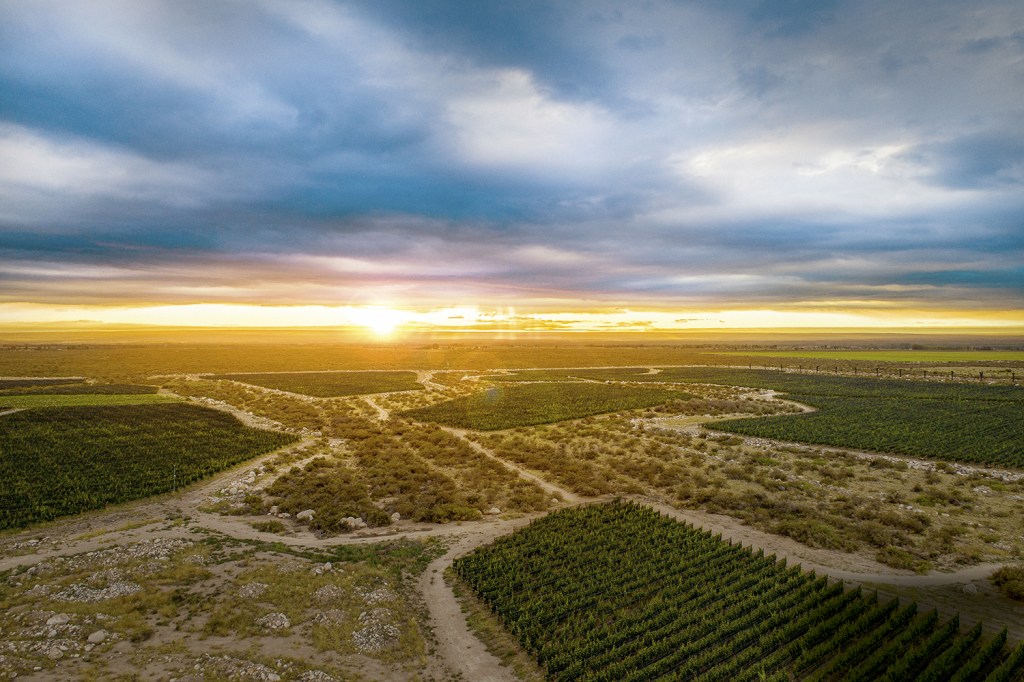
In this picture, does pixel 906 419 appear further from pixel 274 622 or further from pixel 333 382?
pixel 333 382

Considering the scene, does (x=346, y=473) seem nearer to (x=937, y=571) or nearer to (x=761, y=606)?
(x=761, y=606)

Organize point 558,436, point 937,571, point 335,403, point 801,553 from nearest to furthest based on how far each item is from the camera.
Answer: point 937,571 < point 801,553 < point 558,436 < point 335,403

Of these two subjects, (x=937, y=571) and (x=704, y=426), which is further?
(x=704, y=426)

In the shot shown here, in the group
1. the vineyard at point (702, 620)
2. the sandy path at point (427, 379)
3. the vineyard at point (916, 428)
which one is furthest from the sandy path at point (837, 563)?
the sandy path at point (427, 379)

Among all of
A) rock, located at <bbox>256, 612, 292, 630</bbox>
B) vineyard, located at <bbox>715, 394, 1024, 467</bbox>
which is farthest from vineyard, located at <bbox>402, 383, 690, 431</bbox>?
rock, located at <bbox>256, 612, 292, 630</bbox>

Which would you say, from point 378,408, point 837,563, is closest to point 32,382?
point 378,408

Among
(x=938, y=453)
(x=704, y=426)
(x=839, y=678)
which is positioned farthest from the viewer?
(x=704, y=426)

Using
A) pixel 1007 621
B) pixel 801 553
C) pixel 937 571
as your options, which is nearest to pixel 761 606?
pixel 801 553
